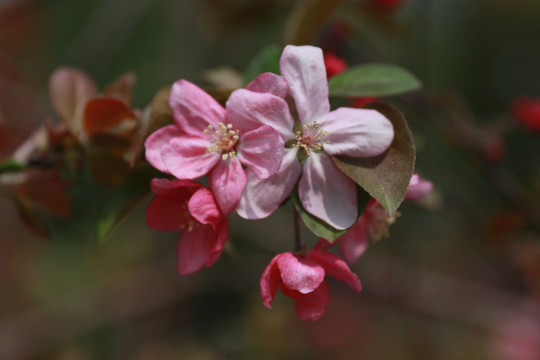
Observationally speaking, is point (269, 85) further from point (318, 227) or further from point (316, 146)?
point (318, 227)

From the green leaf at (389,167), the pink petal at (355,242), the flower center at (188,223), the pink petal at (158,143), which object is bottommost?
the pink petal at (355,242)

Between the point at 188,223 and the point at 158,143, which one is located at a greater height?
the point at 158,143

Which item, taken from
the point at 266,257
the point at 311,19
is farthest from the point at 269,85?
the point at 266,257

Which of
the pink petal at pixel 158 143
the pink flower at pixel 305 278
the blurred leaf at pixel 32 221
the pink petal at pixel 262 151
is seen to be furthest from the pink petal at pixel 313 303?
the blurred leaf at pixel 32 221

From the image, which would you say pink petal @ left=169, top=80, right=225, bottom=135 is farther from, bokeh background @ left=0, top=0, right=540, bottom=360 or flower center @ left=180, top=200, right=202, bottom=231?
bokeh background @ left=0, top=0, right=540, bottom=360

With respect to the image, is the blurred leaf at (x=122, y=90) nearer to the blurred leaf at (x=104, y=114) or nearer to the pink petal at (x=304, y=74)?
the blurred leaf at (x=104, y=114)

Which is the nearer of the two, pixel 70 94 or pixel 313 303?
pixel 313 303
